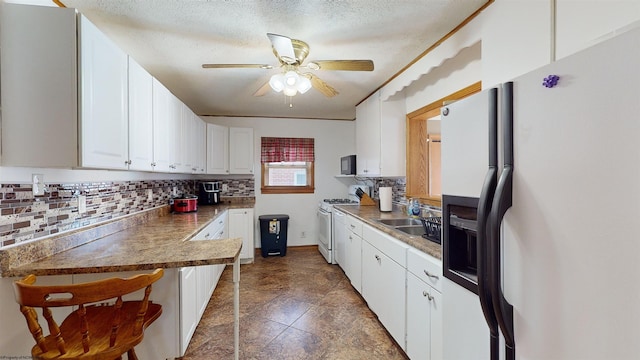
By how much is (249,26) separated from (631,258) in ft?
7.04

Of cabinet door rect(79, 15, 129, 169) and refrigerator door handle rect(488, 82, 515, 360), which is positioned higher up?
cabinet door rect(79, 15, 129, 169)

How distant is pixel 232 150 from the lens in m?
4.32

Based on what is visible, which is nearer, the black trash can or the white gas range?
the white gas range

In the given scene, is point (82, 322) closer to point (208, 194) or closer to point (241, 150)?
point (208, 194)

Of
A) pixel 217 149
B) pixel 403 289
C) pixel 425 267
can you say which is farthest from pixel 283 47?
pixel 217 149

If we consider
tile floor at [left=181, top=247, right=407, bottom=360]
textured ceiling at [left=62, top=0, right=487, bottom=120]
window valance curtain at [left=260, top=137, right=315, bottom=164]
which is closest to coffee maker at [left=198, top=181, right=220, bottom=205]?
window valance curtain at [left=260, top=137, right=315, bottom=164]

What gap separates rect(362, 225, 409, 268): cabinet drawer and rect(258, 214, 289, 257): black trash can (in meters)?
1.94

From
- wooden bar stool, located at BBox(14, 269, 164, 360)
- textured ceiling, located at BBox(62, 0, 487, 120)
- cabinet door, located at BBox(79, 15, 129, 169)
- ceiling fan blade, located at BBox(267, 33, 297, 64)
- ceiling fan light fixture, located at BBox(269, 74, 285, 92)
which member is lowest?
wooden bar stool, located at BBox(14, 269, 164, 360)

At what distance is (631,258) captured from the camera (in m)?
0.58

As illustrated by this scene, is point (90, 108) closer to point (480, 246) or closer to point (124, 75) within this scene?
point (124, 75)

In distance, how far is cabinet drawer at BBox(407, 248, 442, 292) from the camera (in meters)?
1.49

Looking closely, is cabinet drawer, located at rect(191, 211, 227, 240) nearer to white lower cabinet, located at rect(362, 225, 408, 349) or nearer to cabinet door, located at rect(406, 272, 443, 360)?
white lower cabinet, located at rect(362, 225, 408, 349)

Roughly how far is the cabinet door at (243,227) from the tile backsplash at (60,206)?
4.20ft

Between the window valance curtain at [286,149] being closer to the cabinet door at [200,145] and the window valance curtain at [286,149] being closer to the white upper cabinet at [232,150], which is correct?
the white upper cabinet at [232,150]
